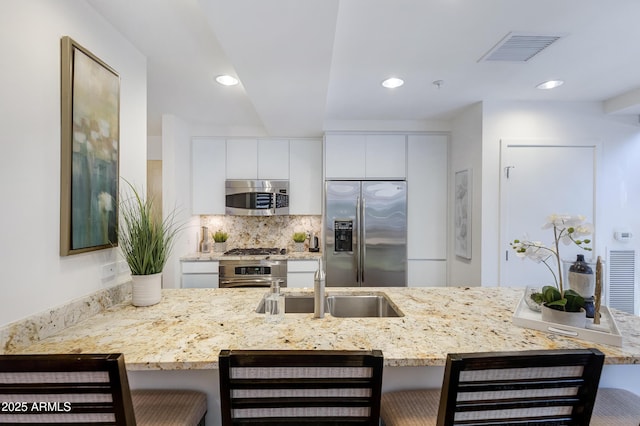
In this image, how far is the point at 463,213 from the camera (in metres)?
3.24

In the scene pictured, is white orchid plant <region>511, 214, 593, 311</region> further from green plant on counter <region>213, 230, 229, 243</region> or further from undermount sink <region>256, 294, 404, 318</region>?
green plant on counter <region>213, 230, 229, 243</region>

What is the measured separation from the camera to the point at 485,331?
1.29 meters

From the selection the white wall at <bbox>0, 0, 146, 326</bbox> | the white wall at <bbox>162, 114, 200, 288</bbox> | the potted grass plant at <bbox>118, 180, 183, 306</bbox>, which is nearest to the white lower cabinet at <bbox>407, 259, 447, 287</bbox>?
the white wall at <bbox>162, 114, 200, 288</bbox>

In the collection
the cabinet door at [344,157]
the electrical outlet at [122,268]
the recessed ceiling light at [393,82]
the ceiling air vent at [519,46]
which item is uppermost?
the recessed ceiling light at [393,82]

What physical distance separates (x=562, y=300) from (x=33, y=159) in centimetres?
222

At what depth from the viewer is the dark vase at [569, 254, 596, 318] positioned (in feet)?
4.33

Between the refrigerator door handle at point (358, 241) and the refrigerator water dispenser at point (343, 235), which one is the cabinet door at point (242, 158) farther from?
the refrigerator door handle at point (358, 241)

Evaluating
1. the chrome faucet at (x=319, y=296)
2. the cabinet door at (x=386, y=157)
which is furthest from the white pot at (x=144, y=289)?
the cabinet door at (x=386, y=157)

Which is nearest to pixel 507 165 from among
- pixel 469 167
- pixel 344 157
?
pixel 469 167

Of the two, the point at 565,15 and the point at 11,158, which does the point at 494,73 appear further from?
the point at 11,158

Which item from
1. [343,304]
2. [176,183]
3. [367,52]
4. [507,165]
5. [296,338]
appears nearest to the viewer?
[296,338]

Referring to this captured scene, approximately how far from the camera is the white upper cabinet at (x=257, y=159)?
380 centimetres

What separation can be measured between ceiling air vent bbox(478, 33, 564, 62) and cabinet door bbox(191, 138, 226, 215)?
9.57ft

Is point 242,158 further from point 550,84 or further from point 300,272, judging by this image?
point 550,84
